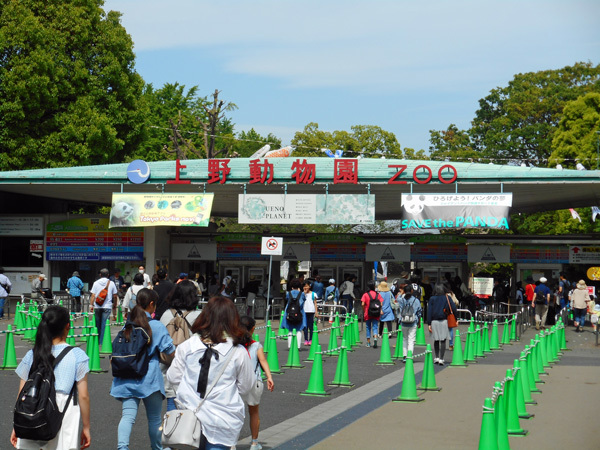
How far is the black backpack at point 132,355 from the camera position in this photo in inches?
295

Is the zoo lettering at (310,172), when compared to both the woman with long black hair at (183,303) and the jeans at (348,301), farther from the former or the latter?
the woman with long black hair at (183,303)

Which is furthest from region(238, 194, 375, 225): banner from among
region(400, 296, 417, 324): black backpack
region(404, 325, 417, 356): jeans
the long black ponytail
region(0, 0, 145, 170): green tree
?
the long black ponytail

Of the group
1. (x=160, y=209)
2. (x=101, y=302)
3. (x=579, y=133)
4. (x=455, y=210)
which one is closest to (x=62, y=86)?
Answer: (x=160, y=209)

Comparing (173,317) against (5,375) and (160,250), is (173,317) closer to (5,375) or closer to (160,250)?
(5,375)

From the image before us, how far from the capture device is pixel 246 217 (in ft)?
95.6

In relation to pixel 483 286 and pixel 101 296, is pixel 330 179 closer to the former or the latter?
pixel 483 286

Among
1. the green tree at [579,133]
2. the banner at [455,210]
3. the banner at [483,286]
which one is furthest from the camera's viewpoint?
the green tree at [579,133]

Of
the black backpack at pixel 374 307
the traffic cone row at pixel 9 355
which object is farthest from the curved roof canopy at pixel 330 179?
the traffic cone row at pixel 9 355

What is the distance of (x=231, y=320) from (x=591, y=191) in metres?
25.3

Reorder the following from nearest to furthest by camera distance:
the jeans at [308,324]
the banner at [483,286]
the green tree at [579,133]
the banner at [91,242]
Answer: the jeans at [308,324]
the banner at [91,242]
the banner at [483,286]
the green tree at [579,133]

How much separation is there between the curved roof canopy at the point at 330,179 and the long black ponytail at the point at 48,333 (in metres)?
22.2

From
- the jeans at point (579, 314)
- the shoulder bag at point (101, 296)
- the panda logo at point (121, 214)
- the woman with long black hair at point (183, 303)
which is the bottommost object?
the jeans at point (579, 314)

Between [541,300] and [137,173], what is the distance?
44.7 ft

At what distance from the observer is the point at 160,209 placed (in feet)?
97.0
